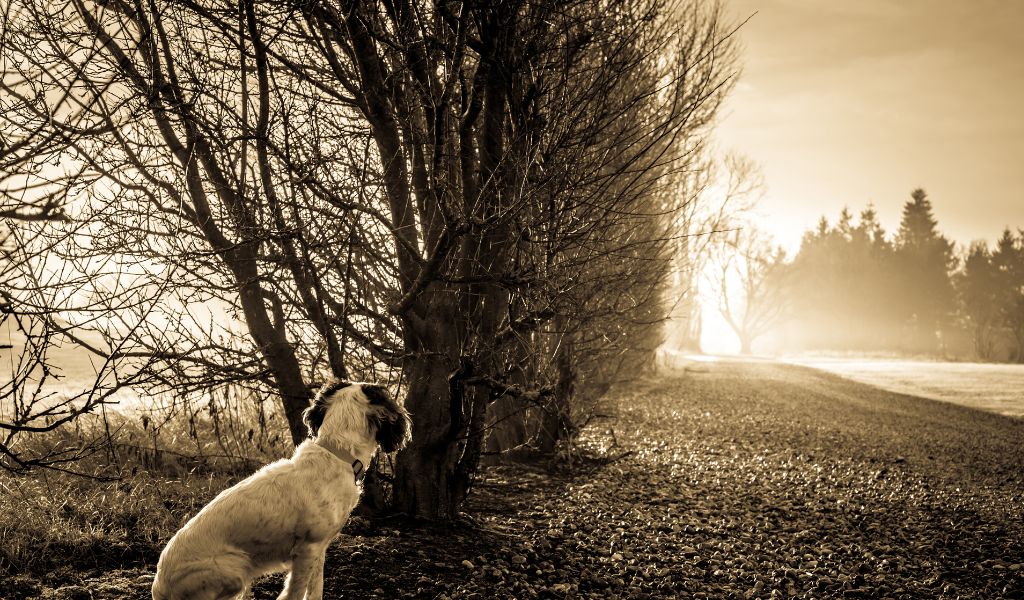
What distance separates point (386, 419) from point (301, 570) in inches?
39.5

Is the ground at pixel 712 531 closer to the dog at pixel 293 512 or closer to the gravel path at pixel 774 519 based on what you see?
the gravel path at pixel 774 519

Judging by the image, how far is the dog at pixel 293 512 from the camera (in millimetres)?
3195

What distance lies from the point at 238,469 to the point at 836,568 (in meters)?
6.15

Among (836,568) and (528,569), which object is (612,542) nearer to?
(528,569)

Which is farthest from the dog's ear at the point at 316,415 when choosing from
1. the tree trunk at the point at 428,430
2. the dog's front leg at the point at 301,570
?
the tree trunk at the point at 428,430

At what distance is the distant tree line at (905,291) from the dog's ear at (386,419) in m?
65.3

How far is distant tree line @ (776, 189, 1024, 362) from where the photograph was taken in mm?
61188

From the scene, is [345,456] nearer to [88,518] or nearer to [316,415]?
[316,415]

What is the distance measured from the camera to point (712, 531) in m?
6.33

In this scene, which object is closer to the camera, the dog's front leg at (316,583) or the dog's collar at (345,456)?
the dog's front leg at (316,583)

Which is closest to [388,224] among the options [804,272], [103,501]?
[103,501]

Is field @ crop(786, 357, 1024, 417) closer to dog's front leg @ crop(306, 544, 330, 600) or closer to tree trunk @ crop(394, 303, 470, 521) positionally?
tree trunk @ crop(394, 303, 470, 521)

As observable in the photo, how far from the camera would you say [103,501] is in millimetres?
5277

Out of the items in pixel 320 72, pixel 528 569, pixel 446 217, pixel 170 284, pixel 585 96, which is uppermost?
pixel 320 72
